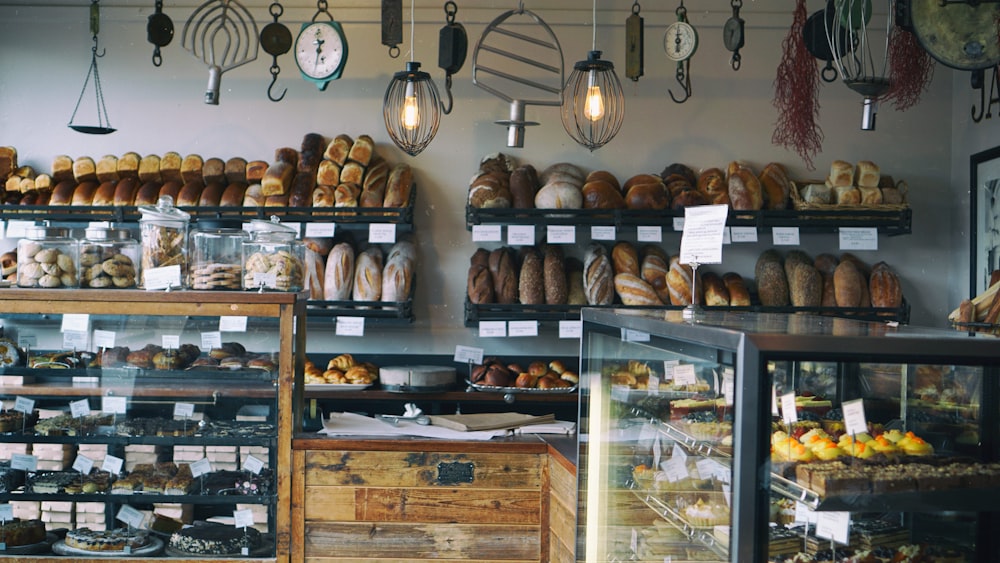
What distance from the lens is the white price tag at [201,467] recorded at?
2.90 meters

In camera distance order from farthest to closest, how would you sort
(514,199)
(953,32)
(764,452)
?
1. (514,199)
2. (953,32)
3. (764,452)

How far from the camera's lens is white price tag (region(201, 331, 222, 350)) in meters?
2.84

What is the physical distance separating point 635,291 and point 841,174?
47.0 inches

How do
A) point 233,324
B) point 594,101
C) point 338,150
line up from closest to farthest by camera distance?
point 233,324 → point 594,101 → point 338,150

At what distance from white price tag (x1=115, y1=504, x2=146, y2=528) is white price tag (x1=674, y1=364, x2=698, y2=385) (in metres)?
1.98

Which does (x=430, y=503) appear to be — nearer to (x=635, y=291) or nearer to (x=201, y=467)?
(x=201, y=467)

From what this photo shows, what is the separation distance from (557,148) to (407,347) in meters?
1.30

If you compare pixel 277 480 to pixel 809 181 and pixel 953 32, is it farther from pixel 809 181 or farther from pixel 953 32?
pixel 809 181

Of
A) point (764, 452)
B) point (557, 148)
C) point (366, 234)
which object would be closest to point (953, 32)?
point (764, 452)

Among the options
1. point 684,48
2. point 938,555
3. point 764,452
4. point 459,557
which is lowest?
point 459,557

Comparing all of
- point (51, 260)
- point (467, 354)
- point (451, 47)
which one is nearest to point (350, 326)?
point (467, 354)

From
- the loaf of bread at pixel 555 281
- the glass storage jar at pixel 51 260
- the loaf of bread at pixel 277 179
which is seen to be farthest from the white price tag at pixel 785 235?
the glass storage jar at pixel 51 260

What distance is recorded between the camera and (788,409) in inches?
56.4

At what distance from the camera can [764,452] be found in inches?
53.5
